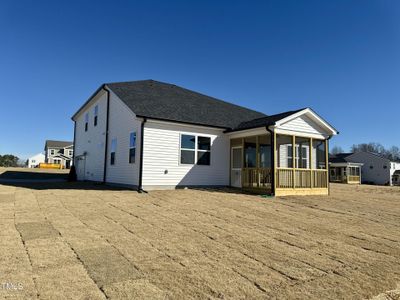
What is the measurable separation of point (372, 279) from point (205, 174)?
36.7 feet

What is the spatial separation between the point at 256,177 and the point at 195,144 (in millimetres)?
3437

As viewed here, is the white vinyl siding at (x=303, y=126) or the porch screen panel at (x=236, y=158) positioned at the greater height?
the white vinyl siding at (x=303, y=126)

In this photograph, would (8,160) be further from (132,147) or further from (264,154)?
(264,154)

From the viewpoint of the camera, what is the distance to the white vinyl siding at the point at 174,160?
1319 cm

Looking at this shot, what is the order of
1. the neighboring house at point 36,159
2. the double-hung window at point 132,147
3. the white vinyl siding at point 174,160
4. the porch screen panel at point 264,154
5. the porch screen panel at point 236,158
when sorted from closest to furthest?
the white vinyl siding at point 174,160 → the double-hung window at point 132,147 → the porch screen panel at point 236,158 → the porch screen panel at point 264,154 → the neighboring house at point 36,159

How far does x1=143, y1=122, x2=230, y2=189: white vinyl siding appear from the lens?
13.2 meters

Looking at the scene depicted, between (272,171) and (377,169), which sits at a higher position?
(377,169)

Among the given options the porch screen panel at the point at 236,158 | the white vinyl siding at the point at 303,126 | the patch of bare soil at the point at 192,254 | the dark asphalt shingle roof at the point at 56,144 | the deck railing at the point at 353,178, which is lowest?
the patch of bare soil at the point at 192,254

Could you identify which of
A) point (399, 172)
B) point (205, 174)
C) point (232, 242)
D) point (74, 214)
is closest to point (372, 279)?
point (232, 242)

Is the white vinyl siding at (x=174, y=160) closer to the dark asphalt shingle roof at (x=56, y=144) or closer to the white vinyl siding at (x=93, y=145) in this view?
the white vinyl siding at (x=93, y=145)

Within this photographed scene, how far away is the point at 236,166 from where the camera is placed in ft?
51.3

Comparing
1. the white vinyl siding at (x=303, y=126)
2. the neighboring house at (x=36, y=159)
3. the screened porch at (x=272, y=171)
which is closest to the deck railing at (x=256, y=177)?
the screened porch at (x=272, y=171)

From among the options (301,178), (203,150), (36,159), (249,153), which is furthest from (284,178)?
(36,159)

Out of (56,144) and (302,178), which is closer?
(302,178)
